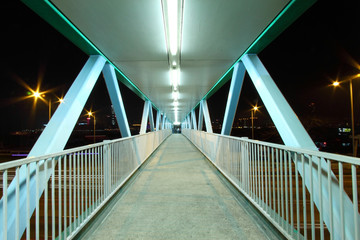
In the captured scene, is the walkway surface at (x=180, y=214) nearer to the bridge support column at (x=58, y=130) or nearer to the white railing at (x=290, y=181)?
the white railing at (x=290, y=181)

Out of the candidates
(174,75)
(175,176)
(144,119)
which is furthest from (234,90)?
(144,119)

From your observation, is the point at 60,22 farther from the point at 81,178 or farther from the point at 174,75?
the point at 174,75

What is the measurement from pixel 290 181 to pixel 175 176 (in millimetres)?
3107

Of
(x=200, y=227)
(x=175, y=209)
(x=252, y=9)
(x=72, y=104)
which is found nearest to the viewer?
(x=200, y=227)

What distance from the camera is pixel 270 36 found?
333 centimetres

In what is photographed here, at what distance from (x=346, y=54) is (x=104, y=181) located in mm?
10148

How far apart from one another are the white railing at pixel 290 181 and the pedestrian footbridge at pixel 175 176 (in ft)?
0.05

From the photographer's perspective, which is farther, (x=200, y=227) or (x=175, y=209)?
(x=175, y=209)

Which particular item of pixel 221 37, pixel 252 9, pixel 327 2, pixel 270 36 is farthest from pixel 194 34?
pixel 327 2

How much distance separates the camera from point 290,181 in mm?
1905

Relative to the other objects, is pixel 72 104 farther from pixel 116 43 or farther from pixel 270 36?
pixel 270 36

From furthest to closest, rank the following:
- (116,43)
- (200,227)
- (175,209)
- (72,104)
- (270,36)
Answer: (116,43) → (270,36) → (72,104) → (175,209) → (200,227)

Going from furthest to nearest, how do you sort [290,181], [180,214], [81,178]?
[180,214]
[81,178]
[290,181]

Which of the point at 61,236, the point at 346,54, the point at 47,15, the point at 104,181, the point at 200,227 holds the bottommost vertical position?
the point at 200,227
